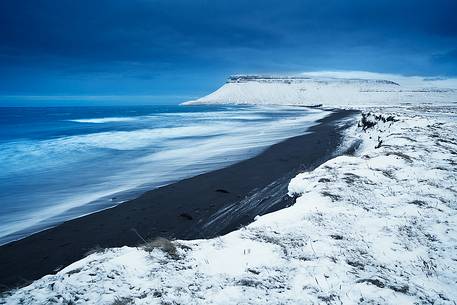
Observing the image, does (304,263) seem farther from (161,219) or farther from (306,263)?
(161,219)

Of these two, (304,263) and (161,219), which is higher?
(304,263)

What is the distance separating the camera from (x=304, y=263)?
411 centimetres

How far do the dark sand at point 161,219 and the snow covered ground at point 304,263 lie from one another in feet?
6.89

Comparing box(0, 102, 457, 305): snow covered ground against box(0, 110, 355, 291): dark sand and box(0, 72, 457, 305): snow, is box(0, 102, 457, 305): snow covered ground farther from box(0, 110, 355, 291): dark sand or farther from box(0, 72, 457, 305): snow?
box(0, 110, 355, 291): dark sand

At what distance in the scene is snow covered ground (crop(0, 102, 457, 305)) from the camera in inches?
134

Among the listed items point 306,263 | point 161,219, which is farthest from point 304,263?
point 161,219

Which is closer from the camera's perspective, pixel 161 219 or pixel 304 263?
pixel 304 263

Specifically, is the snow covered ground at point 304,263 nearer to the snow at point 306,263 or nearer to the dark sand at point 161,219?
the snow at point 306,263

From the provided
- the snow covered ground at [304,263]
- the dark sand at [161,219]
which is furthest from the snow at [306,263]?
the dark sand at [161,219]

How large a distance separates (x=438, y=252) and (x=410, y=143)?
356 inches

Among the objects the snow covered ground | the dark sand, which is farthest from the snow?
the dark sand

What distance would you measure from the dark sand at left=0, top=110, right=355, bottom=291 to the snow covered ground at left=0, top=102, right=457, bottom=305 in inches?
82.7

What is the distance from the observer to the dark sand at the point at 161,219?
252 inches

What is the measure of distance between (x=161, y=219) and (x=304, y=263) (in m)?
4.92
